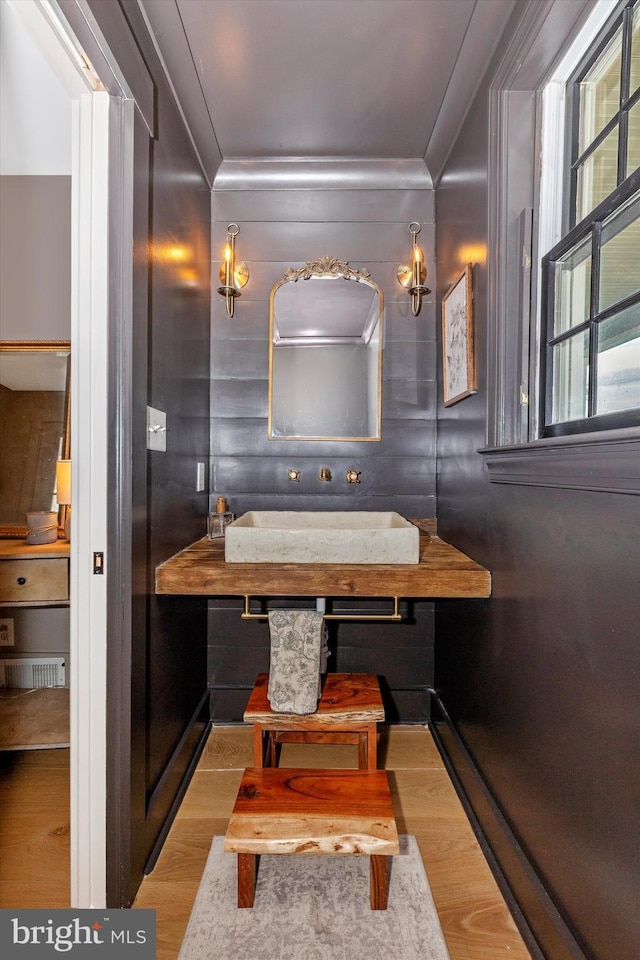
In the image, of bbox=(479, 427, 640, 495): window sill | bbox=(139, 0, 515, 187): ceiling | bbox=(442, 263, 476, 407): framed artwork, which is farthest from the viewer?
bbox=(442, 263, 476, 407): framed artwork

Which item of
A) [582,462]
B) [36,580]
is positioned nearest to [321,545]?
[582,462]

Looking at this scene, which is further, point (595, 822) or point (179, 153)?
point (179, 153)

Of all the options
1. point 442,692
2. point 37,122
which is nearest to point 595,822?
point 442,692

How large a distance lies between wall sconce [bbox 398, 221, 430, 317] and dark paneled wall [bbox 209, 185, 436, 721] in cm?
4

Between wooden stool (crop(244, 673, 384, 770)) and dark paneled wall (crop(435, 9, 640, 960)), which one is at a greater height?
dark paneled wall (crop(435, 9, 640, 960))

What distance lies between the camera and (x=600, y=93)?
4.03ft

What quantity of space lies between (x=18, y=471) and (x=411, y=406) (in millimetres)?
1688

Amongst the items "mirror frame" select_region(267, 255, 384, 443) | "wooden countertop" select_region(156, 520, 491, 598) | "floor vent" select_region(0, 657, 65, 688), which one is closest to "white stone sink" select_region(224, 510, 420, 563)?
"wooden countertop" select_region(156, 520, 491, 598)

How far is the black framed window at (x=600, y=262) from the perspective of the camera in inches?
41.6

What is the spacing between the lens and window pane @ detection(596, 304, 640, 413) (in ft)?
3.38

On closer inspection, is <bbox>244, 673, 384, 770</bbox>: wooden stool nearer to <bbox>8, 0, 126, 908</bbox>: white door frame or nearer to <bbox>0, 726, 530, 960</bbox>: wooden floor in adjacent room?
<bbox>0, 726, 530, 960</bbox>: wooden floor in adjacent room

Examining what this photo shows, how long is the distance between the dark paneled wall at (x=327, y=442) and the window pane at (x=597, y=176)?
0.95 meters

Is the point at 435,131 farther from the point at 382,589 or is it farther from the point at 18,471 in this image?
the point at 18,471

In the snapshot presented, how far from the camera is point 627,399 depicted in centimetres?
105
